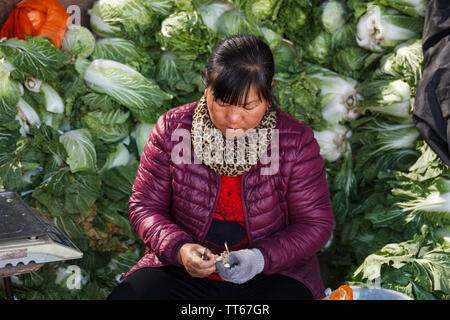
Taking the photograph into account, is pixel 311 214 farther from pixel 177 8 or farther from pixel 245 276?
pixel 177 8

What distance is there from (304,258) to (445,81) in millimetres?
1167

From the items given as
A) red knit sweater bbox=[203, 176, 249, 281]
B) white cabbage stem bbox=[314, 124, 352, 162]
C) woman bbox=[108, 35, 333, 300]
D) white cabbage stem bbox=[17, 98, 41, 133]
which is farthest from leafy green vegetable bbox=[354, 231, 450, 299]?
white cabbage stem bbox=[17, 98, 41, 133]

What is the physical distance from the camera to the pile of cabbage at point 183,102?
10.2ft

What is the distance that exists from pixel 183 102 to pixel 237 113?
1374 mm

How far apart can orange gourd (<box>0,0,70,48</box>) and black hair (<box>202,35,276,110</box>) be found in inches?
60.4

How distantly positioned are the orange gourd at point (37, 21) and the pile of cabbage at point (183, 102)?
0.27ft

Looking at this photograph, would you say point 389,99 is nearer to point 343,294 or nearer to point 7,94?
point 343,294

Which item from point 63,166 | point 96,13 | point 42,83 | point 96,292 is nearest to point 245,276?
point 96,292

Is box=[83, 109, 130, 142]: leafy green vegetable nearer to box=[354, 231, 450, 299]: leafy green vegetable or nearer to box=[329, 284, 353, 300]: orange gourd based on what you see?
box=[354, 231, 450, 299]: leafy green vegetable

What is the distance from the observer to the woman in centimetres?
227

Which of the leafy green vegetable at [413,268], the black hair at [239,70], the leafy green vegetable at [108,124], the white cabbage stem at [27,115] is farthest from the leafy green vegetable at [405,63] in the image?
the white cabbage stem at [27,115]

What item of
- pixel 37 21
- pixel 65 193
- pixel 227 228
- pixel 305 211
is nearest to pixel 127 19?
pixel 37 21

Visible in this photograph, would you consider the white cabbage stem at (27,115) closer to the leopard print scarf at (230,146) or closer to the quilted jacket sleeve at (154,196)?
the quilted jacket sleeve at (154,196)

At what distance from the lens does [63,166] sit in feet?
10.6
